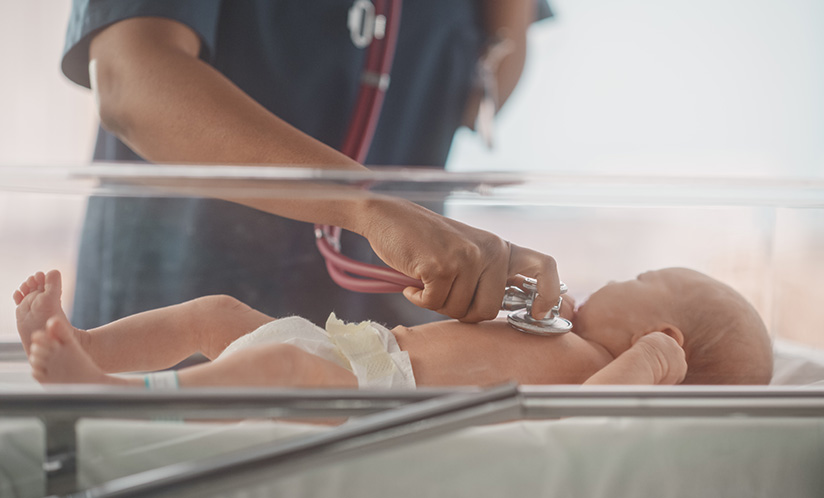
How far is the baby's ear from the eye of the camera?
0.57m

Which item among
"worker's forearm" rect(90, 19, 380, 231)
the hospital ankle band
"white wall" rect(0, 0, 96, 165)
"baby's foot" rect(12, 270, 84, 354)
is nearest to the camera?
the hospital ankle band

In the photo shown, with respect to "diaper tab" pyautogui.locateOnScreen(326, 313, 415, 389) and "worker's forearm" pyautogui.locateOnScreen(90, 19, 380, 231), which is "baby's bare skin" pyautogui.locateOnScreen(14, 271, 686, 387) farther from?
"worker's forearm" pyautogui.locateOnScreen(90, 19, 380, 231)

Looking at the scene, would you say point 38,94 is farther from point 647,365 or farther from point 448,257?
point 647,365

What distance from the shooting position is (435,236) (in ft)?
1.73

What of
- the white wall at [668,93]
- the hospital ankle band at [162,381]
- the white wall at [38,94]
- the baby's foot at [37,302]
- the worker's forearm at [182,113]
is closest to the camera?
the hospital ankle band at [162,381]

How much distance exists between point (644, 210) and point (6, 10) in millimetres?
1932

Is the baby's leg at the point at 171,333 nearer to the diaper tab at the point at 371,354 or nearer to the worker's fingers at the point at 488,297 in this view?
the diaper tab at the point at 371,354

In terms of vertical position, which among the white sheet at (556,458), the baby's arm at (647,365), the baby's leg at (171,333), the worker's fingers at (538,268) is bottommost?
the white sheet at (556,458)

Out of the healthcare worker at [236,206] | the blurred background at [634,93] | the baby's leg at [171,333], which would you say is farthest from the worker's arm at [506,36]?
the baby's leg at [171,333]

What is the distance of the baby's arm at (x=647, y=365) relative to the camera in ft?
1.58

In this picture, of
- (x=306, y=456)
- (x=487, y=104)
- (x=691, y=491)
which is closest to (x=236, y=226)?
(x=306, y=456)

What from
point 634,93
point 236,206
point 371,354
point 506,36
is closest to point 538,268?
point 371,354

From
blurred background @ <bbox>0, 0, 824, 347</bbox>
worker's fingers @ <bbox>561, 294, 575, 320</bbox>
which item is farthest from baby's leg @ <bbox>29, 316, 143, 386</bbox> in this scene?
blurred background @ <bbox>0, 0, 824, 347</bbox>

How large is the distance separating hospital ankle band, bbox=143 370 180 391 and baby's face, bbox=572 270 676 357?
342 mm
